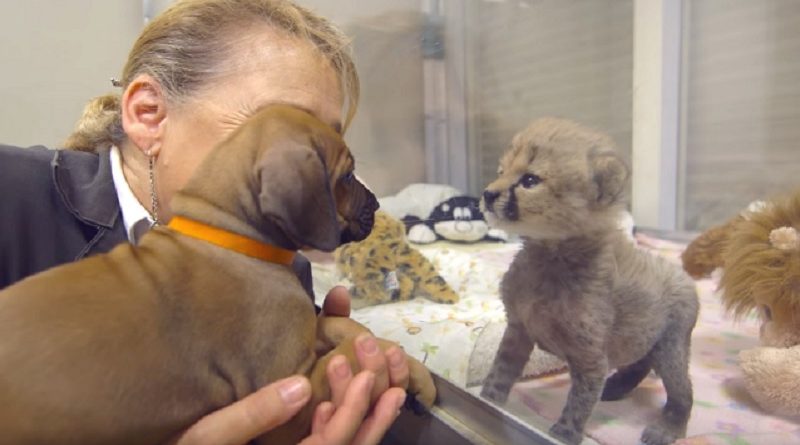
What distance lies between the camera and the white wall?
2.00 meters

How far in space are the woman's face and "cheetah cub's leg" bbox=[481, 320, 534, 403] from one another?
0.49 m

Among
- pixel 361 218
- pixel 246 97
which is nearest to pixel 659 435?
pixel 361 218

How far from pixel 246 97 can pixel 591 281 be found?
66 centimetres

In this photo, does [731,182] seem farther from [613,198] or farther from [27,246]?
[27,246]

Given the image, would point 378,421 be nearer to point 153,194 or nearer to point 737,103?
point 153,194

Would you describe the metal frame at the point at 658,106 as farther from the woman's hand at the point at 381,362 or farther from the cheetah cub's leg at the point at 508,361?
the woman's hand at the point at 381,362

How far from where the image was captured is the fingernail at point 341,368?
0.96 meters

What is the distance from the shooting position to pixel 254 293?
0.93 metres

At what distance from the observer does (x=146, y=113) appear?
118cm

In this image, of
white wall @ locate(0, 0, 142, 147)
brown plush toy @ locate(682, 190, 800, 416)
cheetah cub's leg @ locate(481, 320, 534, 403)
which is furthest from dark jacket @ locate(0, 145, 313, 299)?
white wall @ locate(0, 0, 142, 147)

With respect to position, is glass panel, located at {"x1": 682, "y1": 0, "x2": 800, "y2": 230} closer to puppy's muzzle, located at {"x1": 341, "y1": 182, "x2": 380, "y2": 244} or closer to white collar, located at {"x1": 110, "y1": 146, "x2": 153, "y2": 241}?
puppy's muzzle, located at {"x1": 341, "y1": 182, "x2": 380, "y2": 244}

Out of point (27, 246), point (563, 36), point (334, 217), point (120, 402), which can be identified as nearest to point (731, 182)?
point (563, 36)

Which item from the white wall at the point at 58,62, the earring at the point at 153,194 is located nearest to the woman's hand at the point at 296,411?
the earring at the point at 153,194

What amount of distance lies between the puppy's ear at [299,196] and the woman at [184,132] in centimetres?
20
